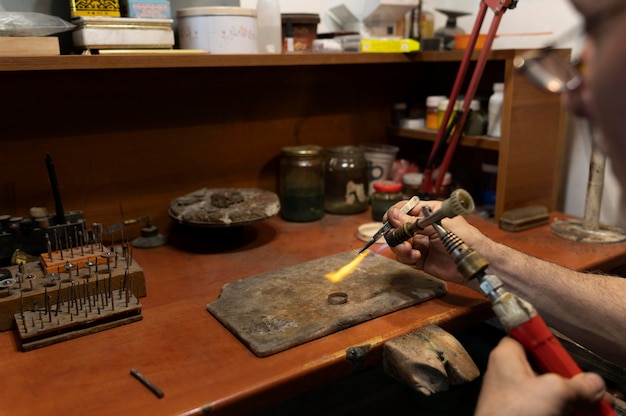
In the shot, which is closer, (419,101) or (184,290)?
(184,290)

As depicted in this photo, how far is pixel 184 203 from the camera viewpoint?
161cm

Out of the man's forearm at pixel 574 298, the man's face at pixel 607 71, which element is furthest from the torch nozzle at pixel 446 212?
the man's face at pixel 607 71

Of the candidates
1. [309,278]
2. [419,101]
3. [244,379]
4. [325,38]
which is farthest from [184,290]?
[419,101]

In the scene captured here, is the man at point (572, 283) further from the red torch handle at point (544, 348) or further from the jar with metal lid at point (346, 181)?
the jar with metal lid at point (346, 181)

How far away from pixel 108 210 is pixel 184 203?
228 mm

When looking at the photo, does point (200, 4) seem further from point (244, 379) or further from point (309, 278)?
point (244, 379)

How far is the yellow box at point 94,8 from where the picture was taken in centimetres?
139

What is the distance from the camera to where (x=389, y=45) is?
181 centimetres

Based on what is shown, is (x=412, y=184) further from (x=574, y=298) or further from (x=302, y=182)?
(x=574, y=298)

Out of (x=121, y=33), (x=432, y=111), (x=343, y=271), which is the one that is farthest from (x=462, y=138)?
(x=121, y=33)

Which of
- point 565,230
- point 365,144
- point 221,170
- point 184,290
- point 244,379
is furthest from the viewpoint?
point 365,144

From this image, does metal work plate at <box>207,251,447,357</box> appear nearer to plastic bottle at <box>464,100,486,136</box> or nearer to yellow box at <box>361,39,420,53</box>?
plastic bottle at <box>464,100,486,136</box>

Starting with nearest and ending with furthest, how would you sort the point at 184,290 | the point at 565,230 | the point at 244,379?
the point at 244,379 → the point at 184,290 → the point at 565,230

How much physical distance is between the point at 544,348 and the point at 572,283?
1.20 feet
